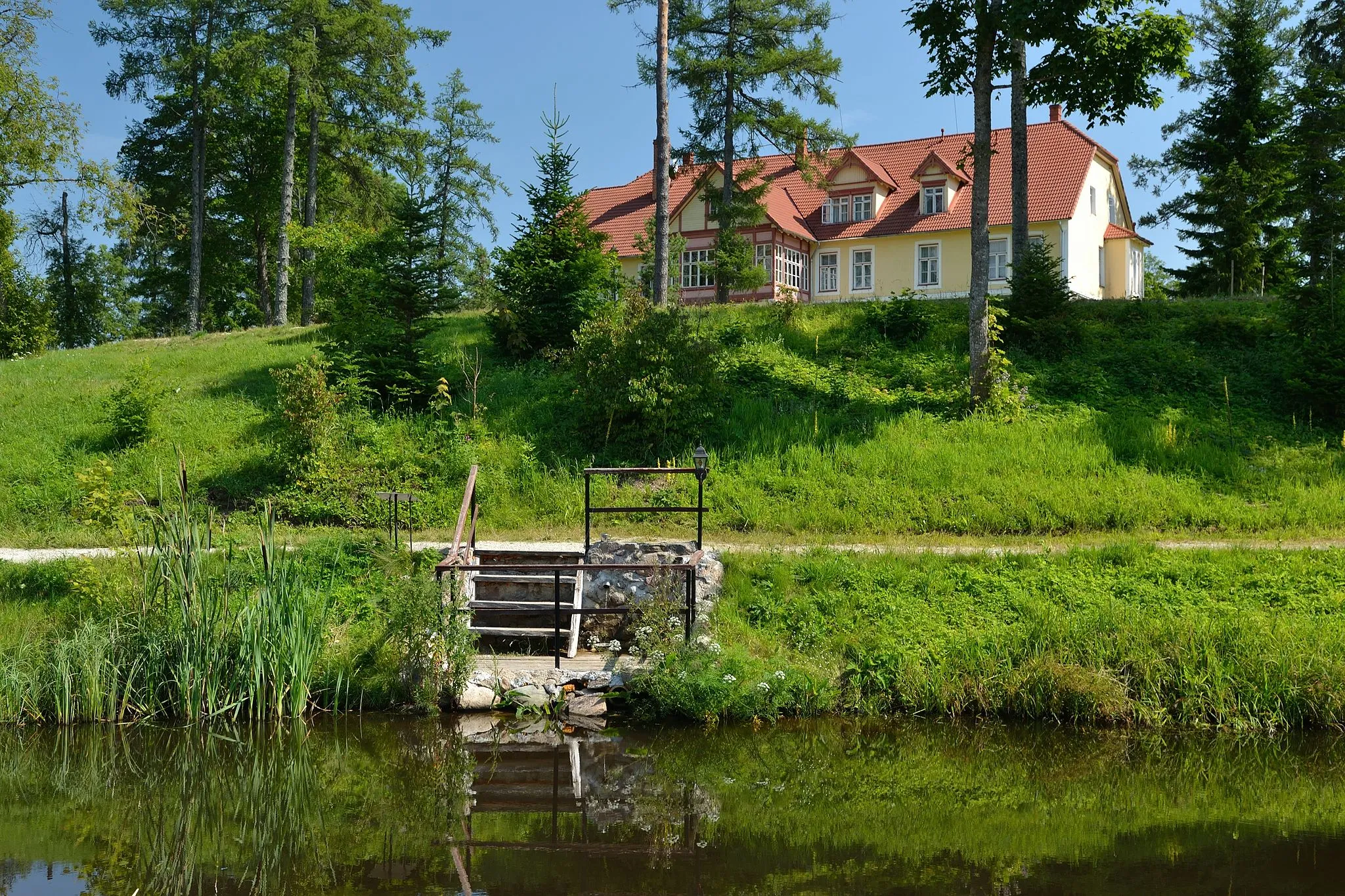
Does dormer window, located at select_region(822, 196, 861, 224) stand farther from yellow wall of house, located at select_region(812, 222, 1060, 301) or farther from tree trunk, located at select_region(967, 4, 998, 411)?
tree trunk, located at select_region(967, 4, 998, 411)

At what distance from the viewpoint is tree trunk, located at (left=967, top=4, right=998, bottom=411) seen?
720 inches

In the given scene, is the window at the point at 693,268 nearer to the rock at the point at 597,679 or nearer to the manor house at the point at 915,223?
the manor house at the point at 915,223

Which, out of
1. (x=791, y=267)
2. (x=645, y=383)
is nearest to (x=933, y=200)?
(x=791, y=267)

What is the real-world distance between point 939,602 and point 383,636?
244 inches

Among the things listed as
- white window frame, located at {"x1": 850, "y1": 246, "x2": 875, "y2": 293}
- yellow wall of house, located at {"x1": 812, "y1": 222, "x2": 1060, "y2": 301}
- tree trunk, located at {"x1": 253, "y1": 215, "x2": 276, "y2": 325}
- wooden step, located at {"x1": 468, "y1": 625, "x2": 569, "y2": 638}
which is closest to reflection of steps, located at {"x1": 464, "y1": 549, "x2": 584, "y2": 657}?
wooden step, located at {"x1": 468, "y1": 625, "x2": 569, "y2": 638}

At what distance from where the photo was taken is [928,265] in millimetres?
34406

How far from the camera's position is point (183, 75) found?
34.7 m

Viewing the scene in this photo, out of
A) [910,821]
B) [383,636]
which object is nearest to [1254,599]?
[910,821]

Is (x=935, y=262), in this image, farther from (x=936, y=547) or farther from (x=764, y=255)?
(x=936, y=547)

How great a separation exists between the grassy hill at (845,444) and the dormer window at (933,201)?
40.1 ft

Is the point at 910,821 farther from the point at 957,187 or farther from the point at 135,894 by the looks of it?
the point at 957,187

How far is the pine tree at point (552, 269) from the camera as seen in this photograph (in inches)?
856

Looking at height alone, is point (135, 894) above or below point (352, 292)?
below

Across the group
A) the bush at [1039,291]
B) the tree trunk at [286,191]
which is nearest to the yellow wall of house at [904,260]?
the bush at [1039,291]
